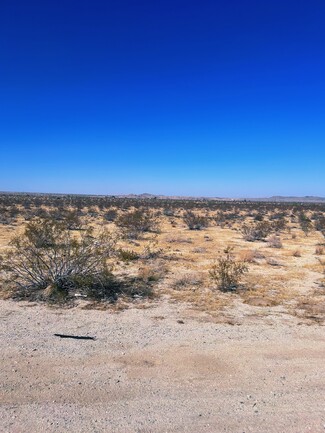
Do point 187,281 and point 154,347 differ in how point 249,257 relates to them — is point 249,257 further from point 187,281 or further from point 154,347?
point 154,347

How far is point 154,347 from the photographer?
6.47 meters

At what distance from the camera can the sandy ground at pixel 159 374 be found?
4355 millimetres

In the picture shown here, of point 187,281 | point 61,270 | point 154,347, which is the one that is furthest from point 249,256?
point 154,347

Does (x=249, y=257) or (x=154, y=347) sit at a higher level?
(x=249, y=257)

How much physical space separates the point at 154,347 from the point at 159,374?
100cm

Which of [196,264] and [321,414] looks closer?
[321,414]

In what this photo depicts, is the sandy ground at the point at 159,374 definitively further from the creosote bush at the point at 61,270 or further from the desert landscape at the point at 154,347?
the creosote bush at the point at 61,270

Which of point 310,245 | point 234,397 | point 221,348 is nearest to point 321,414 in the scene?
point 234,397

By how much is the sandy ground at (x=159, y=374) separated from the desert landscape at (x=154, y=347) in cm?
2

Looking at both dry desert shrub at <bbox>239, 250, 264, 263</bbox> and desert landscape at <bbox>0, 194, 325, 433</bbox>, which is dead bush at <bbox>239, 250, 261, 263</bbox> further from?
desert landscape at <bbox>0, 194, 325, 433</bbox>

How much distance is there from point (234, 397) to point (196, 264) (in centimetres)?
936

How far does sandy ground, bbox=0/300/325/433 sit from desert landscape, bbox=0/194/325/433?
0.02 metres

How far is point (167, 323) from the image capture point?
25.3 feet

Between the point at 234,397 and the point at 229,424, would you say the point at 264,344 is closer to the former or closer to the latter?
the point at 234,397
